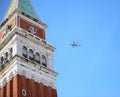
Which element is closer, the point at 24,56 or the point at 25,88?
the point at 25,88

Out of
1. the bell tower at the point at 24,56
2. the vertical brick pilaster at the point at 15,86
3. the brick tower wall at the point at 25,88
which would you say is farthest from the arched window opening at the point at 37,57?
the vertical brick pilaster at the point at 15,86

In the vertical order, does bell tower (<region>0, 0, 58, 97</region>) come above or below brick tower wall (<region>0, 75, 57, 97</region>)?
above

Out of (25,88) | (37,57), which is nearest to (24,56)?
(37,57)

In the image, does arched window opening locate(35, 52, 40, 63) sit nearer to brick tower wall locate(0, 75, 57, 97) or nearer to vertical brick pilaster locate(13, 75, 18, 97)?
brick tower wall locate(0, 75, 57, 97)

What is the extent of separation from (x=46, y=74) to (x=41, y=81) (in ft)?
6.45

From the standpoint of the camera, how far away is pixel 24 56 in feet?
188

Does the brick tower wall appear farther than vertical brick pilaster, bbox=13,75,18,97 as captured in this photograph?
Yes

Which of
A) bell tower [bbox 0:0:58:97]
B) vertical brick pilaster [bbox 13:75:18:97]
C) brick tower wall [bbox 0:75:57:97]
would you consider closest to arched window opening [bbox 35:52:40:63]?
bell tower [bbox 0:0:58:97]

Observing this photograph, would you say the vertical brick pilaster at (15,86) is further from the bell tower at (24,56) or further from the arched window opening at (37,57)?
the arched window opening at (37,57)

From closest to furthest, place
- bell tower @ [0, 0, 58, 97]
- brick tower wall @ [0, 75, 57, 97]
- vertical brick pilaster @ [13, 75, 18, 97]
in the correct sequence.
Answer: vertical brick pilaster @ [13, 75, 18, 97], brick tower wall @ [0, 75, 57, 97], bell tower @ [0, 0, 58, 97]

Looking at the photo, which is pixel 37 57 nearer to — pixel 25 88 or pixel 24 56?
pixel 24 56

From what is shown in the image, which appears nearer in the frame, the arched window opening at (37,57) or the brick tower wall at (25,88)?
the brick tower wall at (25,88)

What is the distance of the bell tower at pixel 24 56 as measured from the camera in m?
53.8

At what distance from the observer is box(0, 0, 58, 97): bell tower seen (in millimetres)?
A: 53812
